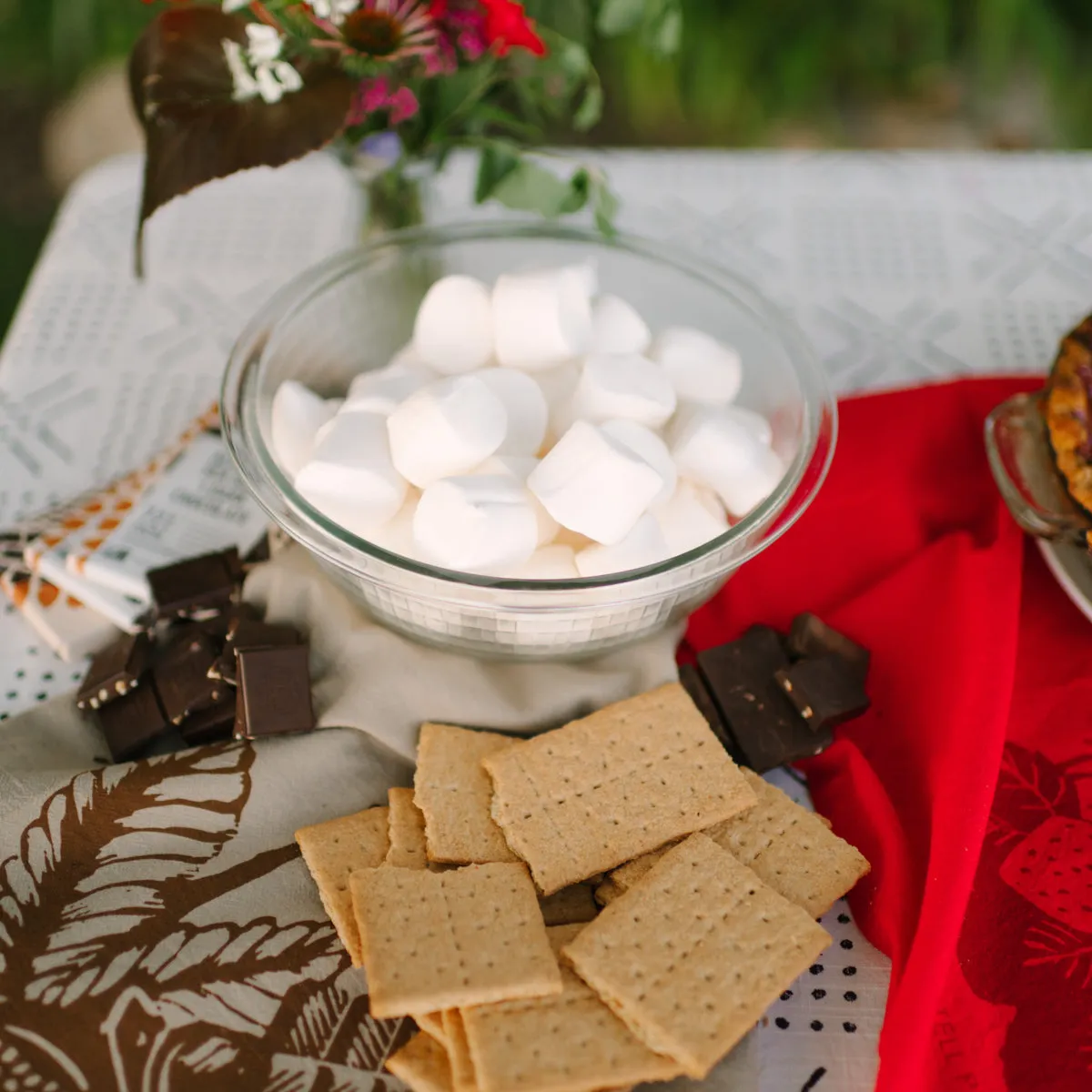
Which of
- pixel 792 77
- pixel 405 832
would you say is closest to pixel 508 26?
pixel 405 832

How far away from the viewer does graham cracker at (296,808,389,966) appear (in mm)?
794

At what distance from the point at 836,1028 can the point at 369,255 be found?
0.88 metres

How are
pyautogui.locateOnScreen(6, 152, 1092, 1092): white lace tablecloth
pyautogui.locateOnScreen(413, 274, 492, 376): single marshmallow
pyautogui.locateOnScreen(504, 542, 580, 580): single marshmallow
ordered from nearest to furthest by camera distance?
pyautogui.locateOnScreen(504, 542, 580, 580): single marshmallow, pyautogui.locateOnScreen(413, 274, 492, 376): single marshmallow, pyautogui.locateOnScreen(6, 152, 1092, 1092): white lace tablecloth

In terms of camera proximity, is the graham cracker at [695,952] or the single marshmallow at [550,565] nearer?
the graham cracker at [695,952]

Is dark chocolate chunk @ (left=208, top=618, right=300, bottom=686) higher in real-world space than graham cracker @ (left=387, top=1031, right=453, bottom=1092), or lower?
higher

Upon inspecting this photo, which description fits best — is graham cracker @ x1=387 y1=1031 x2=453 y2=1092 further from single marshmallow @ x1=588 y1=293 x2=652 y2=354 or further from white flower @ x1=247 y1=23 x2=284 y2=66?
white flower @ x1=247 y1=23 x2=284 y2=66

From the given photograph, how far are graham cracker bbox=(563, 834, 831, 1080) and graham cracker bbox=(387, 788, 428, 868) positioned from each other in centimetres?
15

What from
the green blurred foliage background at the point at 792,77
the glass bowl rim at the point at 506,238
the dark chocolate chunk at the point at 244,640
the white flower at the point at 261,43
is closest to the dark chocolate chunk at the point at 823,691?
the glass bowl rim at the point at 506,238

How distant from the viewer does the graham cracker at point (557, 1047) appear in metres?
0.69

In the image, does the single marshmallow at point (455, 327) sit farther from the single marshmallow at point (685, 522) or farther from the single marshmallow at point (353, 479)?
the single marshmallow at point (685, 522)

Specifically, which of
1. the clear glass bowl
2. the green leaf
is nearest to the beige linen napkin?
the clear glass bowl

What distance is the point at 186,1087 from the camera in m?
0.72

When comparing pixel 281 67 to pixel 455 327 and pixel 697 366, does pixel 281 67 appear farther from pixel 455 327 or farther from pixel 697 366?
pixel 697 366

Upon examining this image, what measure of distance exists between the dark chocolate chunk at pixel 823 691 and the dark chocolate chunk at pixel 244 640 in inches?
18.3
